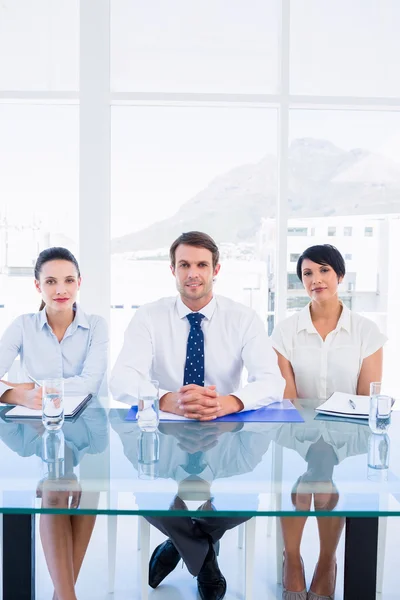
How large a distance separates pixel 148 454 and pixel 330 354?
125 centimetres

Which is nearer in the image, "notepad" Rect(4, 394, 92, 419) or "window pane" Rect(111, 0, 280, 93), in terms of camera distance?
"notepad" Rect(4, 394, 92, 419)

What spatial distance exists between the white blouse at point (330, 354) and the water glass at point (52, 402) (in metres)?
1.15

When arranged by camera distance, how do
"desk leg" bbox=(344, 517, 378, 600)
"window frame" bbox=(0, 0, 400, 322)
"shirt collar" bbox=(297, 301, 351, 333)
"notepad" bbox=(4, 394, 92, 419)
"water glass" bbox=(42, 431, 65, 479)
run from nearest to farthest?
"water glass" bbox=(42, 431, 65, 479) → "desk leg" bbox=(344, 517, 378, 600) → "notepad" bbox=(4, 394, 92, 419) → "shirt collar" bbox=(297, 301, 351, 333) → "window frame" bbox=(0, 0, 400, 322)

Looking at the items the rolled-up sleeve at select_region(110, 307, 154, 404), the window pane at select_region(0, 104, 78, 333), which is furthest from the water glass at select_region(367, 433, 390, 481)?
the window pane at select_region(0, 104, 78, 333)

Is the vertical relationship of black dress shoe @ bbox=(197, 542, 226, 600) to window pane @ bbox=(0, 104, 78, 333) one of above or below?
below

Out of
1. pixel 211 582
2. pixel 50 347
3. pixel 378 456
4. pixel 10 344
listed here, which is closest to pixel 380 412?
pixel 378 456

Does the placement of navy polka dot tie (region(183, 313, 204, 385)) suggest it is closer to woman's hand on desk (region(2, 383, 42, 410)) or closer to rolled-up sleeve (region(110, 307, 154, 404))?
rolled-up sleeve (region(110, 307, 154, 404))

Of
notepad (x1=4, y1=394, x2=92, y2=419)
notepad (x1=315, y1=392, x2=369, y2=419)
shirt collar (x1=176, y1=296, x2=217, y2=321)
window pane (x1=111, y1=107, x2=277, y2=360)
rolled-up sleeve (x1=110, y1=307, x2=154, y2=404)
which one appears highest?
window pane (x1=111, y1=107, x2=277, y2=360)

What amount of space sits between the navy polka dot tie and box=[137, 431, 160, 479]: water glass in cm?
62

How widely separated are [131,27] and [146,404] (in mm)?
3074

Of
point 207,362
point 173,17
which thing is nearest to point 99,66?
point 173,17

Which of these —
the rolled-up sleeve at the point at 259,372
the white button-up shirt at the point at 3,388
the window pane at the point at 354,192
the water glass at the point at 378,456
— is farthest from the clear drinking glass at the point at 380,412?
the window pane at the point at 354,192

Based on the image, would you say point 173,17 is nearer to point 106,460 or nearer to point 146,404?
point 146,404

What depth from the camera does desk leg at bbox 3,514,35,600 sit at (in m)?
1.65
